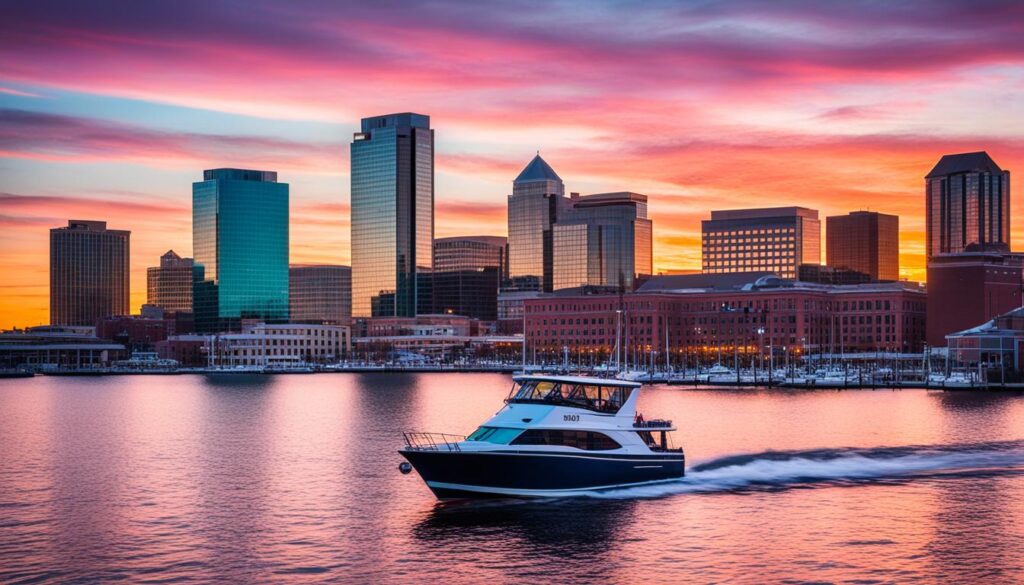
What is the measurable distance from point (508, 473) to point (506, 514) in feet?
8.69

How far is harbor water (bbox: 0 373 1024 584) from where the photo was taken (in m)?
48.9

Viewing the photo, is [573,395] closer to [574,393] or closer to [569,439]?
[574,393]

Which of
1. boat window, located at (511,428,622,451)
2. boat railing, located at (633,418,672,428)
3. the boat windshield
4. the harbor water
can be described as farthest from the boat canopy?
the harbor water

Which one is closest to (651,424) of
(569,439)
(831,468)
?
(569,439)

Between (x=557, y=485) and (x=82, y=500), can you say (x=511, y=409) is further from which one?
(x=82, y=500)

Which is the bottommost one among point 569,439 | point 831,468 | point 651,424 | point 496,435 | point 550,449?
point 831,468

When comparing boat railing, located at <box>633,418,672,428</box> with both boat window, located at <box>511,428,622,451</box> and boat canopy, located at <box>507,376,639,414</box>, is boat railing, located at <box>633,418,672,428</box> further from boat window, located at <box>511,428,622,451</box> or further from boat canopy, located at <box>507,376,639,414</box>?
boat window, located at <box>511,428,622,451</box>

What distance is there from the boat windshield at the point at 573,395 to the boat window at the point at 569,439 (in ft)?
4.63

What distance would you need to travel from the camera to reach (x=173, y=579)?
155 ft

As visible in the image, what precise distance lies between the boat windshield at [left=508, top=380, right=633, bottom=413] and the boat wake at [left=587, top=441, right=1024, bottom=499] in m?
4.57

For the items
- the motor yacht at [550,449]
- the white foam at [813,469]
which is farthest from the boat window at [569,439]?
the white foam at [813,469]

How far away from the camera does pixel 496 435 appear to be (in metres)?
60.9

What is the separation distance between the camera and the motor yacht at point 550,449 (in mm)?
60062

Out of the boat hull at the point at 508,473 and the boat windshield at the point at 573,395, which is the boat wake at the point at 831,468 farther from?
the boat windshield at the point at 573,395
